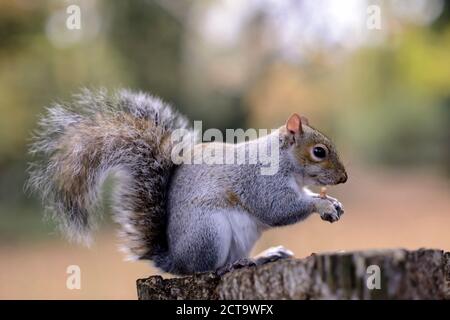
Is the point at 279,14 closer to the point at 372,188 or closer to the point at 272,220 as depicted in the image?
the point at 272,220

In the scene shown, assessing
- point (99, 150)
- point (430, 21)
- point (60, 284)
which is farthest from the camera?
point (430, 21)

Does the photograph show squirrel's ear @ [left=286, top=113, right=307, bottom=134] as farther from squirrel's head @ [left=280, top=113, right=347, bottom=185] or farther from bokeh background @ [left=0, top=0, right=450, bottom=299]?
bokeh background @ [left=0, top=0, right=450, bottom=299]

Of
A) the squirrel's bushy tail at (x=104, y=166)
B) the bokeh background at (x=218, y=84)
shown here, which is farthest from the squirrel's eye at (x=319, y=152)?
the bokeh background at (x=218, y=84)

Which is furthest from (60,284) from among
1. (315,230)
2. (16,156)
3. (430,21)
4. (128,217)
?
(430,21)

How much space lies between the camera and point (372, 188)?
13.5 m

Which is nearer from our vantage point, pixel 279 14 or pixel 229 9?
pixel 279 14

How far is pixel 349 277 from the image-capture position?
6.14 feet

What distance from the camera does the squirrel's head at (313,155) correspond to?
9.25 feet

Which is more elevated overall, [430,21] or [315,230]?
[430,21]

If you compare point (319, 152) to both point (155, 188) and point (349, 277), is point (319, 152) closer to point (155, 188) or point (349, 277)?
point (155, 188)

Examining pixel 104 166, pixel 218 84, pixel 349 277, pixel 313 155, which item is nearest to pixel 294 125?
pixel 313 155

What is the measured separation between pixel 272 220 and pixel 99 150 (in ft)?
2.55

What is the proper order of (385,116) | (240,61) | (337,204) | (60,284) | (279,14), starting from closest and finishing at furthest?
1. (337,204)
2. (279,14)
3. (60,284)
4. (240,61)
5. (385,116)

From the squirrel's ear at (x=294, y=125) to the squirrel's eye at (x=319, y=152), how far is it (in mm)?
107
